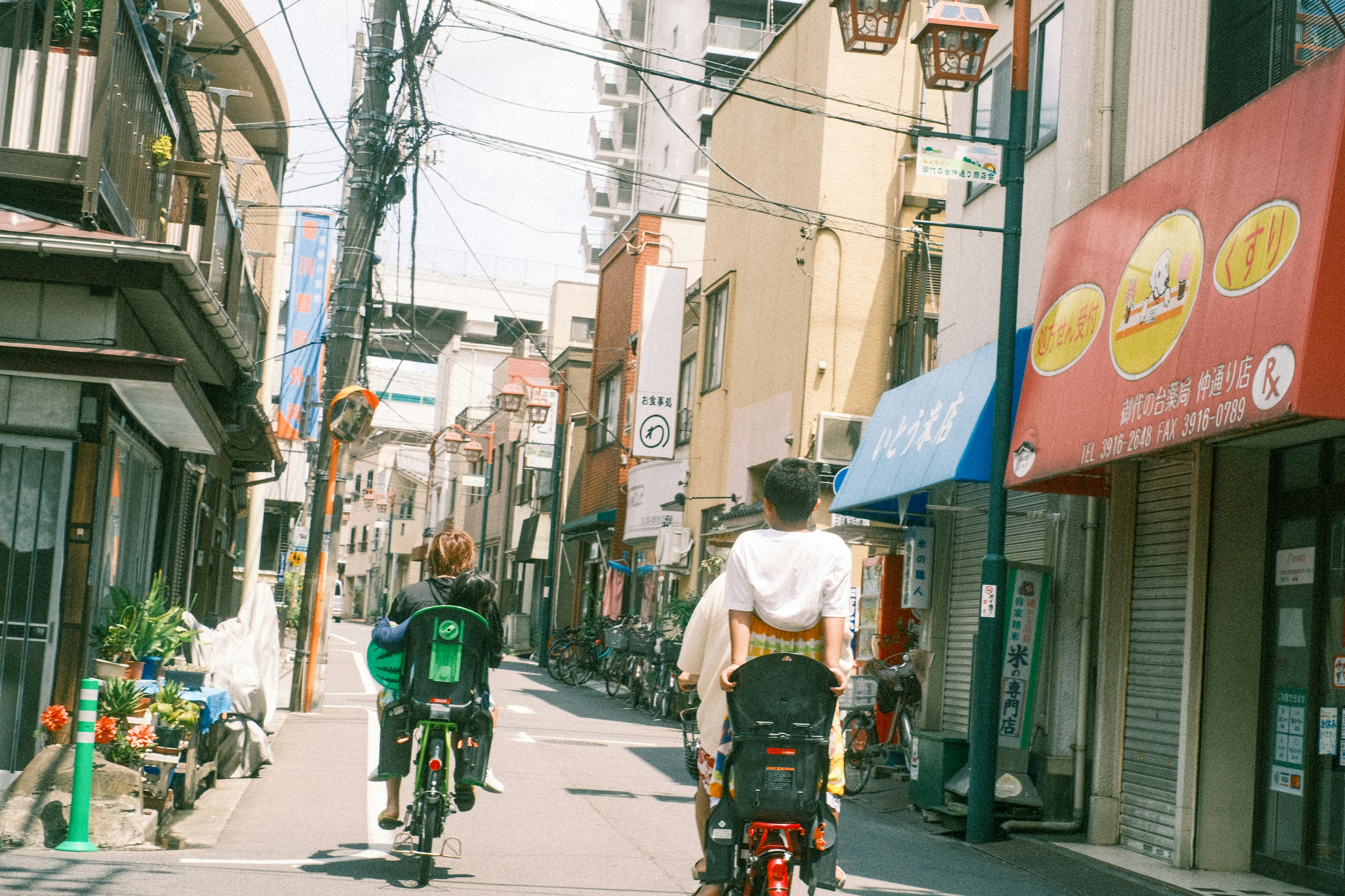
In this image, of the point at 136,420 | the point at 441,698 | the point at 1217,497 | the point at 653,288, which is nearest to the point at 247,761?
the point at 136,420

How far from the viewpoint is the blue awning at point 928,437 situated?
1150 cm

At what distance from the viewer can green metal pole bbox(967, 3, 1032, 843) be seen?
1015 cm

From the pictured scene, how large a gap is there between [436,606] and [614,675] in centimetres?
1847

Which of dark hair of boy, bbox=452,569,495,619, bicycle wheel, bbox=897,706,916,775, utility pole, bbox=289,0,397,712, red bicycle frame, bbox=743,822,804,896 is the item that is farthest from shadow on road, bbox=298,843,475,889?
utility pole, bbox=289,0,397,712

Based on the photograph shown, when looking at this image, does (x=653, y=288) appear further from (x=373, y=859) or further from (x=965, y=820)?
(x=373, y=859)

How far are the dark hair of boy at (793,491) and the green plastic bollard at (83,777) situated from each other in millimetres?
4176

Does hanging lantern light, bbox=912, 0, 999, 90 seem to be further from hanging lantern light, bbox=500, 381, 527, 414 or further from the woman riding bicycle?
hanging lantern light, bbox=500, 381, 527, 414

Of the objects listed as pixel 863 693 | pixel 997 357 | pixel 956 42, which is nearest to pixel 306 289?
pixel 863 693

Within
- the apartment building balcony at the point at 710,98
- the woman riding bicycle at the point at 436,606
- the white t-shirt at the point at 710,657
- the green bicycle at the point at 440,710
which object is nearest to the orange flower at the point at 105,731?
the woman riding bicycle at the point at 436,606

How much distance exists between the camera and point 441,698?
23.8 feet

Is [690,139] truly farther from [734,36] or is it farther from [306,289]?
[734,36]

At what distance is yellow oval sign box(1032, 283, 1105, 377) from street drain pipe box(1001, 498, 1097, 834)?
133 cm

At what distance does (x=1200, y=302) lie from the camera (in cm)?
792

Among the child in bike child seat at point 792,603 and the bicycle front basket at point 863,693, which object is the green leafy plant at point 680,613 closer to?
the bicycle front basket at point 863,693
